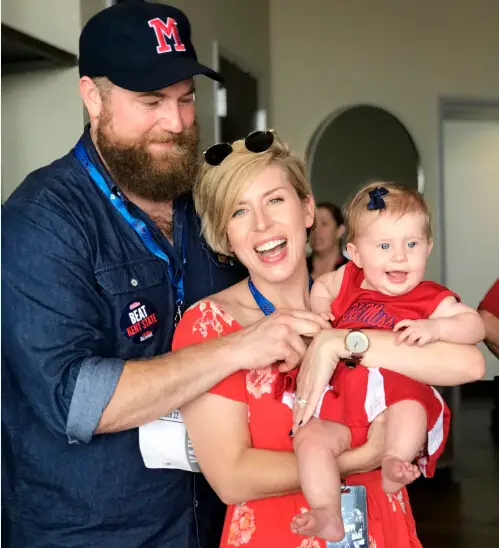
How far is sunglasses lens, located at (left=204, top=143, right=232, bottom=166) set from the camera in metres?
1.87

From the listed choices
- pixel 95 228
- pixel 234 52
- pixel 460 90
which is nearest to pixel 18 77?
pixel 95 228

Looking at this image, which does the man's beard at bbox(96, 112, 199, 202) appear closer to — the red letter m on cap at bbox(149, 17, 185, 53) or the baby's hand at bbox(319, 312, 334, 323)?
the red letter m on cap at bbox(149, 17, 185, 53)

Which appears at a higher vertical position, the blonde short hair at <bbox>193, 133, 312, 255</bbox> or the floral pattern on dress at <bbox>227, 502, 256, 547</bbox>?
the blonde short hair at <bbox>193, 133, 312, 255</bbox>

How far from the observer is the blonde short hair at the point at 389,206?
1.86m

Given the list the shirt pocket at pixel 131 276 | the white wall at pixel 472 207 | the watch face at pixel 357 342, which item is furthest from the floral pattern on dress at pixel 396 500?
the white wall at pixel 472 207

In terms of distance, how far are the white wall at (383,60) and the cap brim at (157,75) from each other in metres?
3.89

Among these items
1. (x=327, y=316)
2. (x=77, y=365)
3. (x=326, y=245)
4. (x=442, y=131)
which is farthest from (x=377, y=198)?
(x=442, y=131)

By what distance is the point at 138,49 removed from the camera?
1.91 m

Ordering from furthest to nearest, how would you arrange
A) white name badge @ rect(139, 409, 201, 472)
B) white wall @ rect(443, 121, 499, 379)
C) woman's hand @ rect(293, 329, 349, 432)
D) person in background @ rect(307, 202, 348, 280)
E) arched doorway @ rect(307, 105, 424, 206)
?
white wall @ rect(443, 121, 499, 379) → arched doorway @ rect(307, 105, 424, 206) → person in background @ rect(307, 202, 348, 280) → white name badge @ rect(139, 409, 201, 472) → woman's hand @ rect(293, 329, 349, 432)

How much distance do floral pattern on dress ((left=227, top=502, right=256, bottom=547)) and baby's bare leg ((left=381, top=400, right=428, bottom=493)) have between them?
304 millimetres

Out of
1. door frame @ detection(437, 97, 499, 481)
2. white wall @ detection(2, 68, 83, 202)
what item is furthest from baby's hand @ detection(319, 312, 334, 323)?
door frame @ detection(437, 97, 499, 481)

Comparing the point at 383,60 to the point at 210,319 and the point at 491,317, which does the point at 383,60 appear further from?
the point at 210,319

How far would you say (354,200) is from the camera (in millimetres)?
1971

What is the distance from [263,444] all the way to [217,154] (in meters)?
0.68
